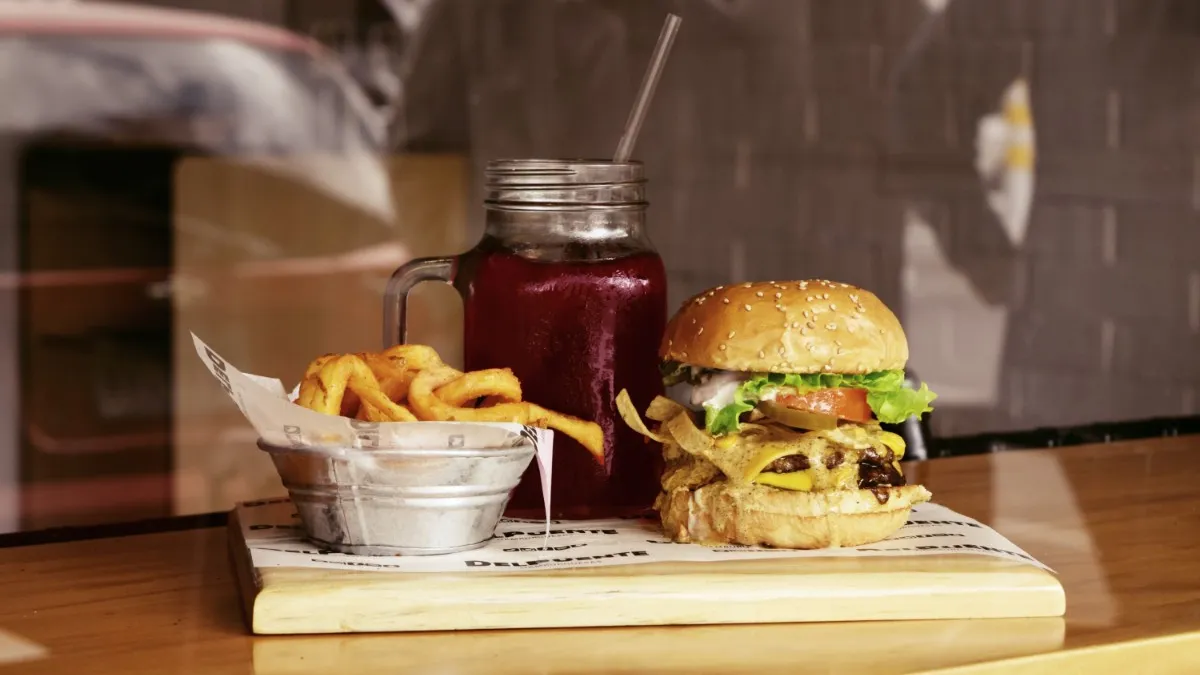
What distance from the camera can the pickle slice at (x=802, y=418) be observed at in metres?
1.16

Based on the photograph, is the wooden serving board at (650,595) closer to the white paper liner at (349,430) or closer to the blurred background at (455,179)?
the white paper liner at (349,430)

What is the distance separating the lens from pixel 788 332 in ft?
3.80

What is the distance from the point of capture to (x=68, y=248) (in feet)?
12.3

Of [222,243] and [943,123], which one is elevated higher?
[943,123]

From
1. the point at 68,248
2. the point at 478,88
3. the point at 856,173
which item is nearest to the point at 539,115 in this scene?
the point at 478,88

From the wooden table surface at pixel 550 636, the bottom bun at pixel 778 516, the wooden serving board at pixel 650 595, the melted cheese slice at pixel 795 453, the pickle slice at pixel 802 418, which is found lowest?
the wooden table surface at pixel 550 636

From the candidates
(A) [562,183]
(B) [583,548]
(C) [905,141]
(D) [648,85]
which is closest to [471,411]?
(B) [583,548]

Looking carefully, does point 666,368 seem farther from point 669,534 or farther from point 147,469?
point 147,469

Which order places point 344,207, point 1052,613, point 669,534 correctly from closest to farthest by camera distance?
point 1052,613 < point 669,534 < point 344,207

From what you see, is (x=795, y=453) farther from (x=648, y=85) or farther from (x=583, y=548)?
(x=648, y=85)

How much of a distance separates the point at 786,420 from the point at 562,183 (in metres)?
0.26

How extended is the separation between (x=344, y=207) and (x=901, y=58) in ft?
4.85

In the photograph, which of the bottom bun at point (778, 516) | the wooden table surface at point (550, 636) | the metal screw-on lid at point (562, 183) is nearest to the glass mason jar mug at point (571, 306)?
the metal screw-on lid at point (562, 183)

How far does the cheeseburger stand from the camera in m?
1.14
